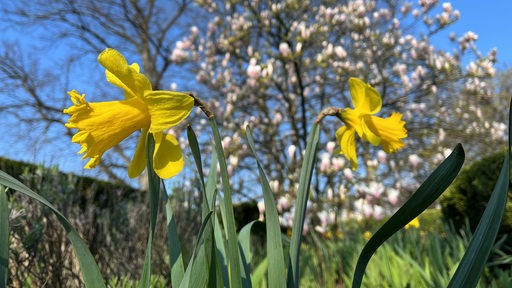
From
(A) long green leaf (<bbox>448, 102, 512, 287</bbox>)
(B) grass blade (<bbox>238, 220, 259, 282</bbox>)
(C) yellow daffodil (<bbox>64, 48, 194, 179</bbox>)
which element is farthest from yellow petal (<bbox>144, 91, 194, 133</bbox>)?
(A) long green leaf (<bbox>448, 102, 512, 287</bbox>)

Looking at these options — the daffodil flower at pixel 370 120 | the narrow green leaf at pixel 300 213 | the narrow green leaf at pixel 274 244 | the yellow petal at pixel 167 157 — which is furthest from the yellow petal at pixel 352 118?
the yellow petal at pixel 167 157

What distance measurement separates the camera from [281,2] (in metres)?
5.85

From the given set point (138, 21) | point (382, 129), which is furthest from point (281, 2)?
point (138, 21)

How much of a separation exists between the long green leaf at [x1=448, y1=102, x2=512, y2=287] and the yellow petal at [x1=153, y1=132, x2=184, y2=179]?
1.92 ft

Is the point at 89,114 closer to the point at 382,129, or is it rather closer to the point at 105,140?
the point at 105,140

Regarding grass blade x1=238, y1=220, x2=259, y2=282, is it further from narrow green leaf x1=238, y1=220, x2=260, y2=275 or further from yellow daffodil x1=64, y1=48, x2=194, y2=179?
yellow daffodil x1=64, y1=48, x2=194, y2=179

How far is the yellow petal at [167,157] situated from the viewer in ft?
3.07

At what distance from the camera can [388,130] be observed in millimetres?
1130

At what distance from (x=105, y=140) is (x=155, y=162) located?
0.13m

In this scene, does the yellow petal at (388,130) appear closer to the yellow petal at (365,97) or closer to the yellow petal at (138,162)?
the yellow petal at (365,97)

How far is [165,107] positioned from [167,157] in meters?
0.13

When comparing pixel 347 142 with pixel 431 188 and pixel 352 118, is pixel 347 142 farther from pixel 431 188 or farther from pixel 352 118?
pixel 431 188

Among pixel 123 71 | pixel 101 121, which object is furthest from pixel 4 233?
pixel 123 71

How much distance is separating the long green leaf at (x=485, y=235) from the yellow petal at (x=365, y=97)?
15.4 inches
